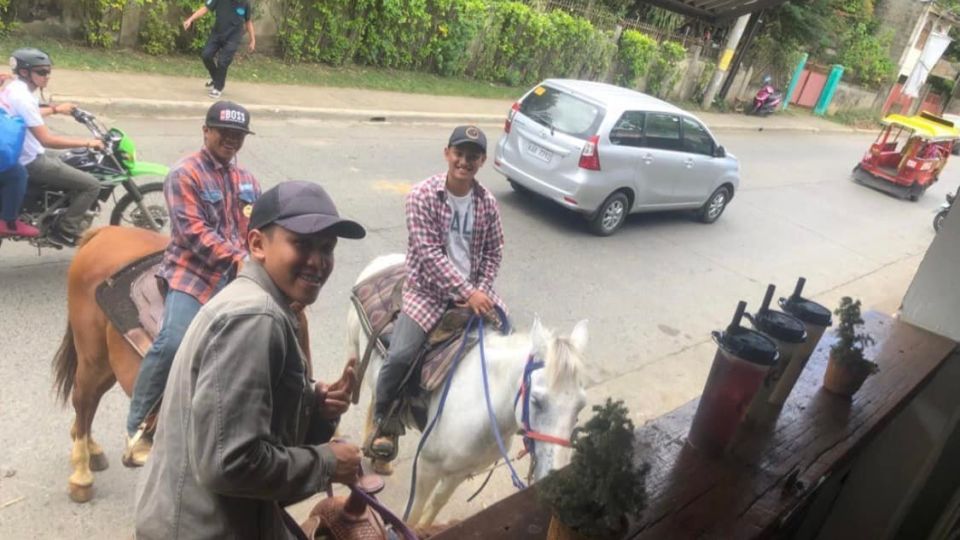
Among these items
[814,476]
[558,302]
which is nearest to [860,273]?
[558,302]

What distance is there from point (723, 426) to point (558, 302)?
18.2 ft

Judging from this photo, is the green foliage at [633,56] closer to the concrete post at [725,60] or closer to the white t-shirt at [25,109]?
the concrete post at [725,60]

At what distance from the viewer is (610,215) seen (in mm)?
10453

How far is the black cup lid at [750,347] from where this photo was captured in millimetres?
2256

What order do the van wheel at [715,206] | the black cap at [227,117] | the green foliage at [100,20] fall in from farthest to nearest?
the van wheel at [715,206]
the green foliage at [100,20]
the black cap at [227,117]

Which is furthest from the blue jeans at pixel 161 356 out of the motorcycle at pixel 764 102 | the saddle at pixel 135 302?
the motorcycle at pixel 764 102

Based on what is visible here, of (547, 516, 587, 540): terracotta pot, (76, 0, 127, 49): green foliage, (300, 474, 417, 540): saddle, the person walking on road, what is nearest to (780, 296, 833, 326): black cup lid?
(547, 516, 587, 540): terracotta pot

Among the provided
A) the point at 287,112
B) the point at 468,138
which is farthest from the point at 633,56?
the point at 468,138

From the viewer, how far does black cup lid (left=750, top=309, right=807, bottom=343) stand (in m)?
2.56

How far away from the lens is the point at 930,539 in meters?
3.54

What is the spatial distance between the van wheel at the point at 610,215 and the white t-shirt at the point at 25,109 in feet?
22.4

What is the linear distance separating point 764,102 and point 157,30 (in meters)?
21.9

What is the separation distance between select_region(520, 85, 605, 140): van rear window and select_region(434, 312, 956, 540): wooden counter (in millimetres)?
6849

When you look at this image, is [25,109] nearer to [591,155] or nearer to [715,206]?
[591,155]
